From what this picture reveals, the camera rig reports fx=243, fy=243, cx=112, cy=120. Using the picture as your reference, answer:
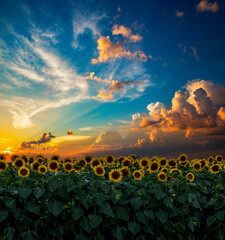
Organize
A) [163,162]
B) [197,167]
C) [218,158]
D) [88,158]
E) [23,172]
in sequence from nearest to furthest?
[23,172] → [88,158] → [197,167] → [163,162] → [218,158]

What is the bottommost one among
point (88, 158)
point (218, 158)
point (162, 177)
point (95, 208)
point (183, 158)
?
point (95, 208)

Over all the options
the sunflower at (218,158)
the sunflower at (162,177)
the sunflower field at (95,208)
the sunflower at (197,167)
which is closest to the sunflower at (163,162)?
the sunflower at (197,167)

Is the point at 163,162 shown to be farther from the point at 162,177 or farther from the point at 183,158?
the point at 162,177

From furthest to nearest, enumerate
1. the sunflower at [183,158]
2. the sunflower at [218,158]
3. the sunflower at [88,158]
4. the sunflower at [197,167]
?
1. the sunflower at [218,158]
2. the sunflower at [183,158]
3. the sunflower at [197,167]
4. the sunflower at [88,158]

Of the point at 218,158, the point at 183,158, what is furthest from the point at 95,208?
the point at 218,158

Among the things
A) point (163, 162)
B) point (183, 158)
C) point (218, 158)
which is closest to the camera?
point (163, 162)

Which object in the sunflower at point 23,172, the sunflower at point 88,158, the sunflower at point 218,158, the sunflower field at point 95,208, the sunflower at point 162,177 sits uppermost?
the sunflower at point 88,158

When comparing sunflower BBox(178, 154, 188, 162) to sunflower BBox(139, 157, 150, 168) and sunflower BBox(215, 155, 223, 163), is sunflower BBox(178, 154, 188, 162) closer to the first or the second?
sunflower BBox(139, 157, 150, 168)

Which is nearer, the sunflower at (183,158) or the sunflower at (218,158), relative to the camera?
the sunflower at (183,158)

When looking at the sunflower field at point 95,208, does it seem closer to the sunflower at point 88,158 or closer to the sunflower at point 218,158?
the sunflower at point 88,158

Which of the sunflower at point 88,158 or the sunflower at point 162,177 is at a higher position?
the sunflower at point 88,158

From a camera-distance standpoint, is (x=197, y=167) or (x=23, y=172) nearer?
(x=23, y=172)

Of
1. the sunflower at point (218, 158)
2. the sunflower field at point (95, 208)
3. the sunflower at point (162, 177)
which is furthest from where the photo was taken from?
the sunflower at point (218, 158)

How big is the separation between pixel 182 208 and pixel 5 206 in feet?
11.6
